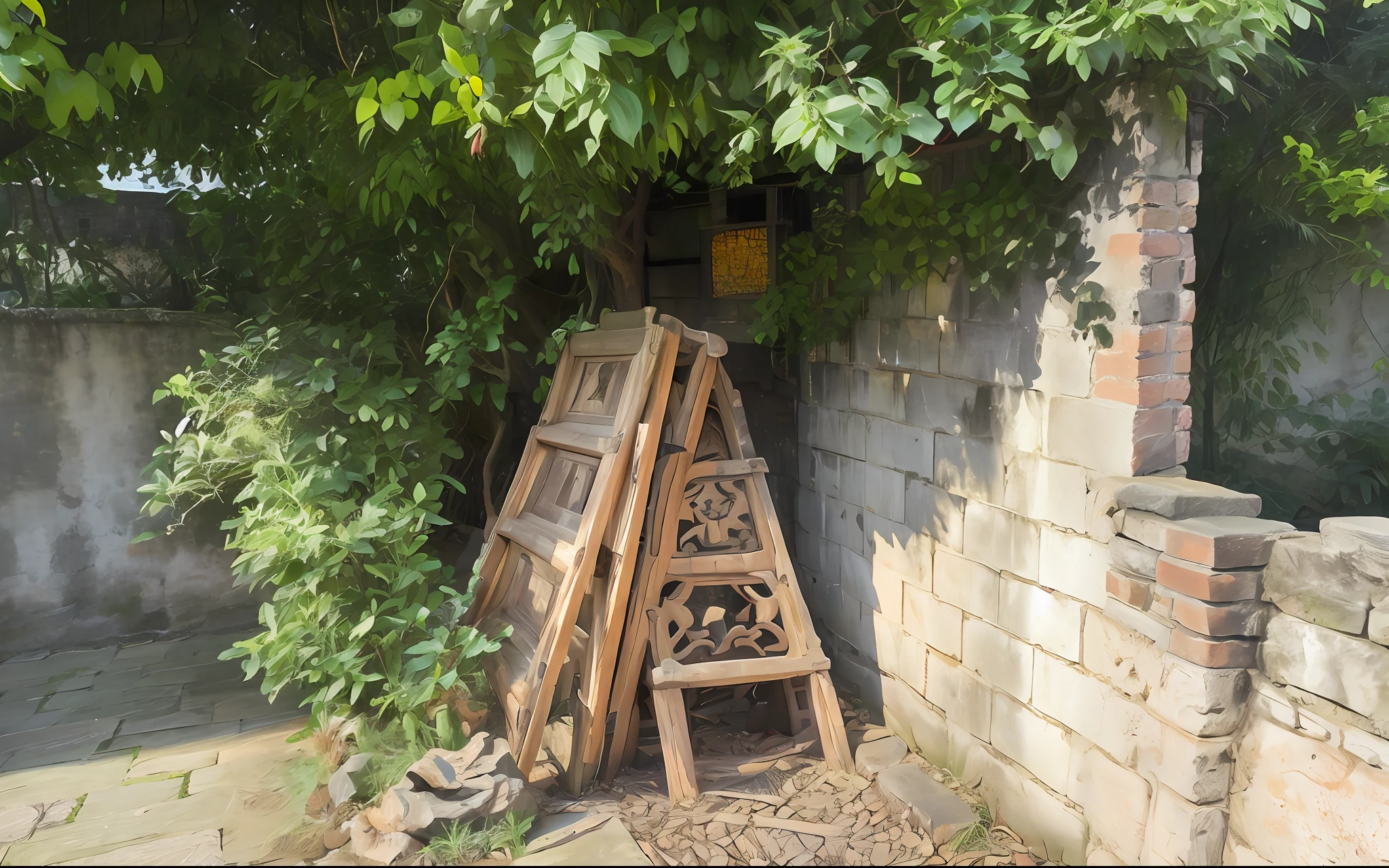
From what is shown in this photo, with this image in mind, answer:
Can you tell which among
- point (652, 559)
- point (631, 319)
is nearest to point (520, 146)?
point (631, 319)

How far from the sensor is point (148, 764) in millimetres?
3590

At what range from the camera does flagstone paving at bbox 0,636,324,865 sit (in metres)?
2.96

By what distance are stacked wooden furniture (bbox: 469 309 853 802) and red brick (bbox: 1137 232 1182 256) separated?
1.59 m

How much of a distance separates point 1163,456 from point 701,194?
3.41 m

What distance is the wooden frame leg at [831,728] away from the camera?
337cm

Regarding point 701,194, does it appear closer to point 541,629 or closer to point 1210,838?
point 541,629

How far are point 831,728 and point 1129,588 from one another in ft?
4.72

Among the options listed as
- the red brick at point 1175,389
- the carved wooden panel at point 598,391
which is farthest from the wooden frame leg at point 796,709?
the red brick at point 1175,389

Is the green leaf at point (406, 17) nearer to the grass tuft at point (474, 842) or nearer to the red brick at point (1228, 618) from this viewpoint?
the grass tuft at point (474, 842)

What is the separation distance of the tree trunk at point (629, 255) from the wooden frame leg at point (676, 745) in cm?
204

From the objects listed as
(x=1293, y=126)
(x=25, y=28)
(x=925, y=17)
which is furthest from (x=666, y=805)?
(x=1293, y=126)

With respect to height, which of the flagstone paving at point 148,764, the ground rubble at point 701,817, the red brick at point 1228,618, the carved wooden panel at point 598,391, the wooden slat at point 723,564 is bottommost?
the flagstone paving at point 148,764

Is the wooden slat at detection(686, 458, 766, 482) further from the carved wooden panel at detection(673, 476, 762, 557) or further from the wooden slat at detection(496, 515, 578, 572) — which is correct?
the wooden slat at detection(496, 515, 578, 572)

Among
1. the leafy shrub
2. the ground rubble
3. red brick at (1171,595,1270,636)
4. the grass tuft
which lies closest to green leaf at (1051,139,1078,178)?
red brick at (1171,595,1270,636)
